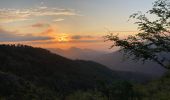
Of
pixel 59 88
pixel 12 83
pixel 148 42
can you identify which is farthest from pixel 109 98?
pixel 59 88

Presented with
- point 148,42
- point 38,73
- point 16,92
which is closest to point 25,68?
point 38,73

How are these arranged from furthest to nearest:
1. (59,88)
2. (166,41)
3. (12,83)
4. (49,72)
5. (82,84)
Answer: (49,72) < (82,84) < (59,88) < (12,83) < (166,41)

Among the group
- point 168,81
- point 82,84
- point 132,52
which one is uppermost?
point 132,52

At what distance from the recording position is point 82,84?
182375 mm

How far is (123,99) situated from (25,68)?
418 ft

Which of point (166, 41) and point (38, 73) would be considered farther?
point (38, 73)

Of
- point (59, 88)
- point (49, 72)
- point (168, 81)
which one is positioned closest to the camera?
point (168, 81)

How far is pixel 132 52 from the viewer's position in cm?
2378

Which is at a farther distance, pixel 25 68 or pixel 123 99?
pixel 25 68

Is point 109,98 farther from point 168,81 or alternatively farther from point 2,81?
point 2,81

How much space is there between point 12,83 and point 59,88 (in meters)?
→ 36.8

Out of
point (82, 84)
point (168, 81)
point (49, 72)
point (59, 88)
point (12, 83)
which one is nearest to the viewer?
point (168, 81)

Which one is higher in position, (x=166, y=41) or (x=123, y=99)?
(x=166, y=41)

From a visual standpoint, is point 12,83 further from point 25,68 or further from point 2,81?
point 25,68
